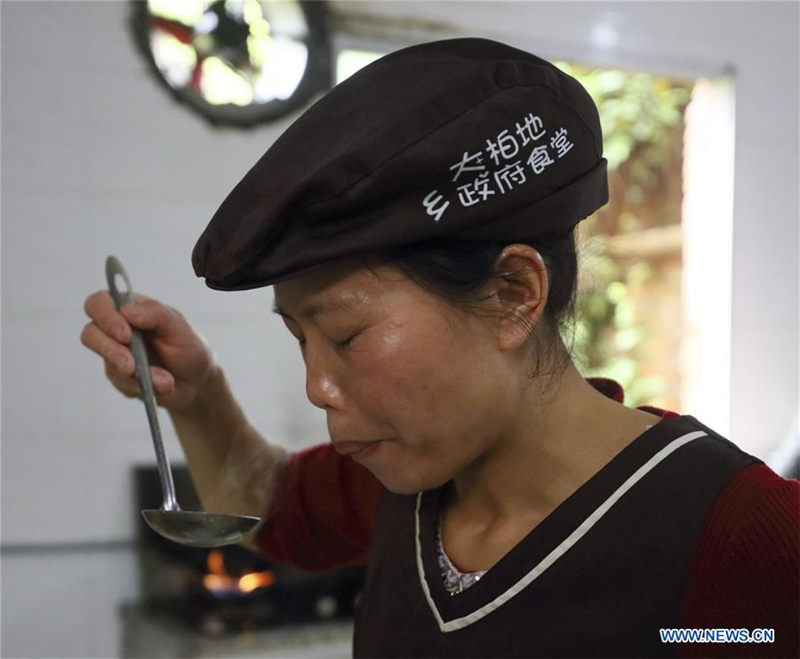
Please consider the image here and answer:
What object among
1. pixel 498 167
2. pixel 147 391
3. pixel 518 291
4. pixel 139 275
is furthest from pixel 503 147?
pixel 139 275

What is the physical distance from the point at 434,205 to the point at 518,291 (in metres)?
0.12

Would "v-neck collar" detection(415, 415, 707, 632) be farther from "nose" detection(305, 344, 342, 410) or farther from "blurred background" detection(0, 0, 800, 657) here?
"blurred background" detection(0, 0, 800, 657)

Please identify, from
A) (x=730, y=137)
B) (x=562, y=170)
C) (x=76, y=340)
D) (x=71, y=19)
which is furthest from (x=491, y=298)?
(x=730, y=137)

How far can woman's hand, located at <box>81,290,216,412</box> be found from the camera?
86cm

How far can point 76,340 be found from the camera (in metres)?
1.61

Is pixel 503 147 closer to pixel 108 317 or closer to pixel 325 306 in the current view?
pixel 325 306

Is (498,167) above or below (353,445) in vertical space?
above

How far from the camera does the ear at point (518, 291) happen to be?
62 centimetres

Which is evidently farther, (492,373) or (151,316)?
(151,316)

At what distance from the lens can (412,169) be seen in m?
0.55

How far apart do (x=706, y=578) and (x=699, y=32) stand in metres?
1.91

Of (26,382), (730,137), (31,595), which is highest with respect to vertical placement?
(730,137)

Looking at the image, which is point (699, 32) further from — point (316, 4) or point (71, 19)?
point (71, 19)

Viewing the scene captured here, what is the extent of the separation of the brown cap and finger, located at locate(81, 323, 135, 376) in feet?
0.87
